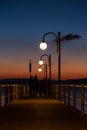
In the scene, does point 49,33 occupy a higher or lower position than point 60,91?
higher

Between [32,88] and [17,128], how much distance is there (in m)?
34.7

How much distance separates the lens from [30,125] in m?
15.2

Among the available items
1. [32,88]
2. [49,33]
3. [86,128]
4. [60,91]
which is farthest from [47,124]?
[32,88]

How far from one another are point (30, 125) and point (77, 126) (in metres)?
1.46

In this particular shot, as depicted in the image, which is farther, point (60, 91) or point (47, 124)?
point (60, 91)

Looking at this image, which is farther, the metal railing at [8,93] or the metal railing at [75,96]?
the metal railing at [8,93]

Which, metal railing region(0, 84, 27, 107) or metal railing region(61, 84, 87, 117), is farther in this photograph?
metal railing region(0, 84, 27, 107)

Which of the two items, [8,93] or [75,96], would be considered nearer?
[75,96]

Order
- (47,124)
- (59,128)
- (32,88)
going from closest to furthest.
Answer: (59,128) < (47,124) < (32,88)

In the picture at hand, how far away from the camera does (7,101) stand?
94.3 feet

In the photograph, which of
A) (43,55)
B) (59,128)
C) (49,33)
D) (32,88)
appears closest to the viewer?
(59,128)

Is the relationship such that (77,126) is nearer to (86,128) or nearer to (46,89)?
(86,128)

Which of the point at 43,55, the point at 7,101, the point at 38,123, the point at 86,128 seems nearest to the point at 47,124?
the point at 38,123

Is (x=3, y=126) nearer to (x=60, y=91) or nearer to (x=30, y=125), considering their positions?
(x=30, y=125)
